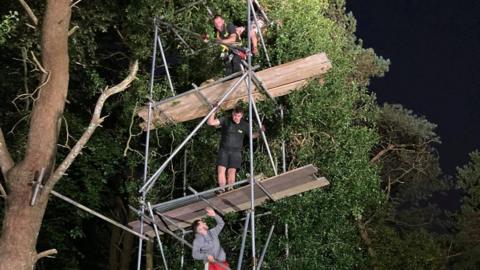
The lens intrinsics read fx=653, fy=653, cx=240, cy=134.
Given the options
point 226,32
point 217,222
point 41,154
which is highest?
point 226,32

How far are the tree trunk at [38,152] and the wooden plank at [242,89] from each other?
1197 millimetres

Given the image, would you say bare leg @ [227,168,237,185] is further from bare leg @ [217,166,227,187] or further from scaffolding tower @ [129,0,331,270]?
scaffolding tower @ [129,0,331,270]

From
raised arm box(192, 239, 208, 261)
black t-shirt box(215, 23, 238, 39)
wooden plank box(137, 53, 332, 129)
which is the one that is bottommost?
raised arm box(192, 239, 208, 261)

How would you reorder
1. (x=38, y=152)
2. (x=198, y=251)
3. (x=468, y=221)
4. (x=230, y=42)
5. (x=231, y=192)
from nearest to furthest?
1. (x=198, y=251)
2. (x=231, y=192)
3. (x=38, y=152)
4. (x=230, y=42)
5. (x=468, y=221)

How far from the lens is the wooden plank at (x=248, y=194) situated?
7.32 meters

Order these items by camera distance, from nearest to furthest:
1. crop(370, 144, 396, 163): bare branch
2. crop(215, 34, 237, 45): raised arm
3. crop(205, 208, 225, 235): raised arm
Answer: crop(205, 208, 225, 235): raised arm → crop(215, 34, 237, 45): raised arm → crop(370, 144, 396, 163): bare branch

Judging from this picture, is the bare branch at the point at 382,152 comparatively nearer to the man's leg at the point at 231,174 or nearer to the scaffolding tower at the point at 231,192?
the scaffolding tower at the point at 231,192

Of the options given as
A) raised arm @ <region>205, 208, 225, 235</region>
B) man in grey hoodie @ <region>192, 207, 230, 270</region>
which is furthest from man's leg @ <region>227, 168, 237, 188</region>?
man in grey hoodie @ <region>192, 207, 230, 270</region>

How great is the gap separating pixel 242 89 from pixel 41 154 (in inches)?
104

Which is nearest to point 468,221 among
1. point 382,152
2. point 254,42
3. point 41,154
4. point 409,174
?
point 409,174

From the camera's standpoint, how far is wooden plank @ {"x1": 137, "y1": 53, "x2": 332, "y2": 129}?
319 inches

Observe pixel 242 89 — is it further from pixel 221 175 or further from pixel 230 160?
pixel 221 175

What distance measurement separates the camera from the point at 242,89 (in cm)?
850

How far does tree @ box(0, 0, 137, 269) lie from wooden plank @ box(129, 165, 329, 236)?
1.33 metres
